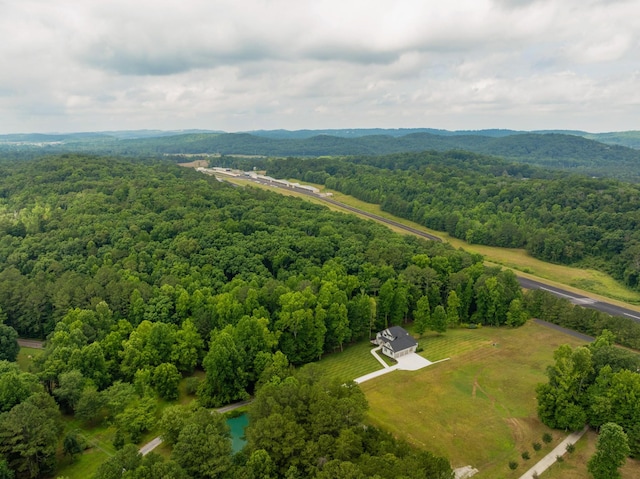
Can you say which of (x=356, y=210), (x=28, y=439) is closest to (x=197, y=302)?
(x=28, y=439)

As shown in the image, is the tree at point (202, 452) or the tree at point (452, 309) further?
the tree at point (452, 309)

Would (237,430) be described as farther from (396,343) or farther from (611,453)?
(611,453)

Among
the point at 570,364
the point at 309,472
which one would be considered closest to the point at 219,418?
the point at 309,472

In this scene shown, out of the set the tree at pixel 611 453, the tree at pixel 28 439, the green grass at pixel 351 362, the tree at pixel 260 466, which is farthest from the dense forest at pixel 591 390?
the tree at pixel 28 439

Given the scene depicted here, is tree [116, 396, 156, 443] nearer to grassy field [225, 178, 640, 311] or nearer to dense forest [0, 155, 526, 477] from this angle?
dense forest [0, 155, 526, 477]

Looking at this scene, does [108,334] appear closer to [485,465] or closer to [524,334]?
[485,465]

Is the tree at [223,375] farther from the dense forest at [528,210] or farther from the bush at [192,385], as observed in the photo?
the dense forest at [528,210]
